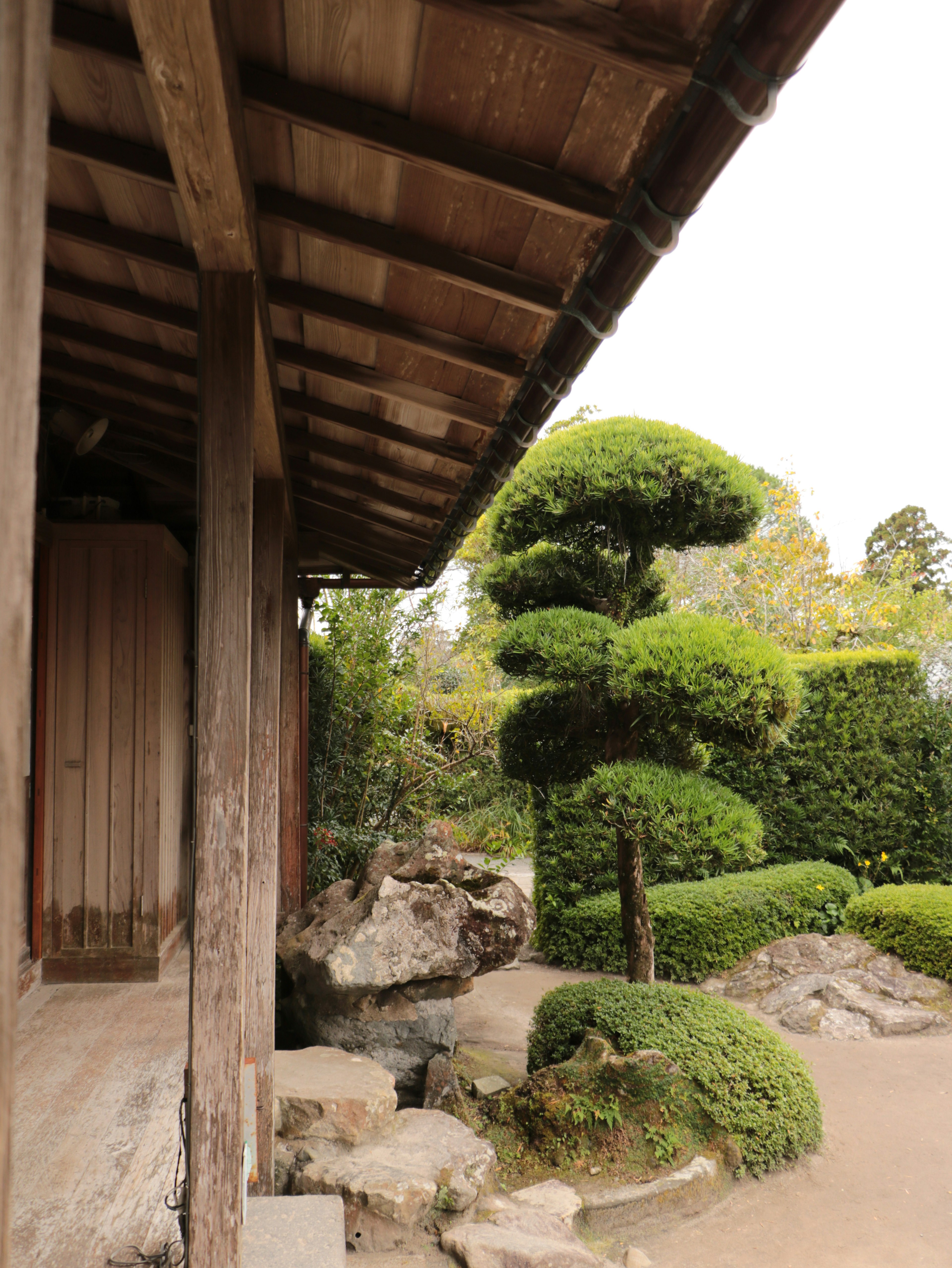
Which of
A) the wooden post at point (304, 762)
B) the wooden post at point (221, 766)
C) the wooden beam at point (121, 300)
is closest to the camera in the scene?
the wooden post at point (221, 766)

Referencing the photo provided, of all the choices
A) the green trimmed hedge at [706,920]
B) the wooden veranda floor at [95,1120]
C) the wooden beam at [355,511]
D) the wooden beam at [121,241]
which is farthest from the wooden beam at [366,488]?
the green trimmed hedge at [706,920]

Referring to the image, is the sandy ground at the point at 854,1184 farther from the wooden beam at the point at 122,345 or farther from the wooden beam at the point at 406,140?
the wooden beam at the point at 122,345

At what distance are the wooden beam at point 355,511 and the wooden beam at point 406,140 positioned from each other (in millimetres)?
2509

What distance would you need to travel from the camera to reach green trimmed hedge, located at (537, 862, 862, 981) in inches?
251

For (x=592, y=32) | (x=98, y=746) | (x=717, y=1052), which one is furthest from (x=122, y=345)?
(x=717, y=1052)

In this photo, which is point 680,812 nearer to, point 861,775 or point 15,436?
point 15,436

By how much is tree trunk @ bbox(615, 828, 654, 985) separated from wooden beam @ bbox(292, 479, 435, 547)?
193cm

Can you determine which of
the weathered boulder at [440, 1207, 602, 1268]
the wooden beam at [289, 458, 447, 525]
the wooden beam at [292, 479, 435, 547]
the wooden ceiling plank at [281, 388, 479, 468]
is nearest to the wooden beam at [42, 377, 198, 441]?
the wooden beam at [289, 458, 447, 525]

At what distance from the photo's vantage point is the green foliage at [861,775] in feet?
24.6

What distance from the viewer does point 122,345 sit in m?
2.80

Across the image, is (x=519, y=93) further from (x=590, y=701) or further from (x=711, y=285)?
(x=711, y=285)

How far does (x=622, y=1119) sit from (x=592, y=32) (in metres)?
3.90

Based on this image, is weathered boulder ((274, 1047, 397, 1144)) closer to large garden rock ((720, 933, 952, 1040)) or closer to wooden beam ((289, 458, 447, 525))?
wooden beam ((289, 458, 447, 525))

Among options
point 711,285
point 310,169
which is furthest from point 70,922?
point 711,285
